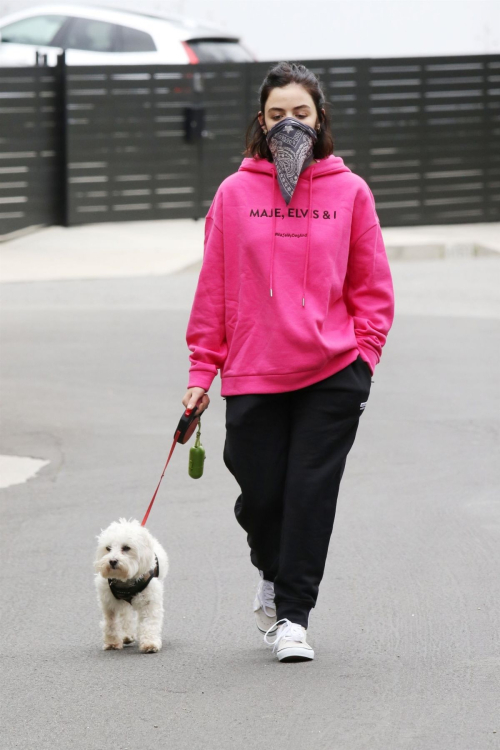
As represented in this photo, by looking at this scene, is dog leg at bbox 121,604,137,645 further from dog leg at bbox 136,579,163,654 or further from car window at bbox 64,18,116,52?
car window at bbox 64,18,116,52

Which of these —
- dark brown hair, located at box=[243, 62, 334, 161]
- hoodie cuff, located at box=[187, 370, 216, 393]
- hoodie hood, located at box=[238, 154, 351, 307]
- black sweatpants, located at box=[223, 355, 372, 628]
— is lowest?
black sweatpants, located at box=[223, 355, 372, 628]

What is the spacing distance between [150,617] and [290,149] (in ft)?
5.59

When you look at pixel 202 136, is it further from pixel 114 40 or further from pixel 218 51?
pixel 114 40

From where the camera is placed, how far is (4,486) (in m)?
7.06

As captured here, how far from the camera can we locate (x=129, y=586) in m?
4.55

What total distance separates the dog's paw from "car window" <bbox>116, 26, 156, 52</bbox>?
13.8m

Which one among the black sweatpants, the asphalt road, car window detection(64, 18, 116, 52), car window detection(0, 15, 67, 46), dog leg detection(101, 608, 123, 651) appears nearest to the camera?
the asphalt road

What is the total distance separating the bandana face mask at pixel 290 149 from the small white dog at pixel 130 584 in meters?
1.26

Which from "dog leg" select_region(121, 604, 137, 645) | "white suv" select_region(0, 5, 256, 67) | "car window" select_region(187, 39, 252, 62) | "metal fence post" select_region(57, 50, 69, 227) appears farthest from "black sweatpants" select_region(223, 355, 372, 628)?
"car window" select_region(187, 39, 252, 62)

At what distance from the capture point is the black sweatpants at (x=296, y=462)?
14.2 ft

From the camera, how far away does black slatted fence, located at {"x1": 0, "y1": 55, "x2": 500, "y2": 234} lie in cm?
1608

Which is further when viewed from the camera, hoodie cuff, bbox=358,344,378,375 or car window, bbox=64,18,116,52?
car window, bbox=64,18,116,52

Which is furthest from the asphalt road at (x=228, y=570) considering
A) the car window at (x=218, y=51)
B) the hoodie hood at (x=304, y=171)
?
the car window at (x=218, y=51)

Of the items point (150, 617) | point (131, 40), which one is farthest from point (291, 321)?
point (131, 40)
